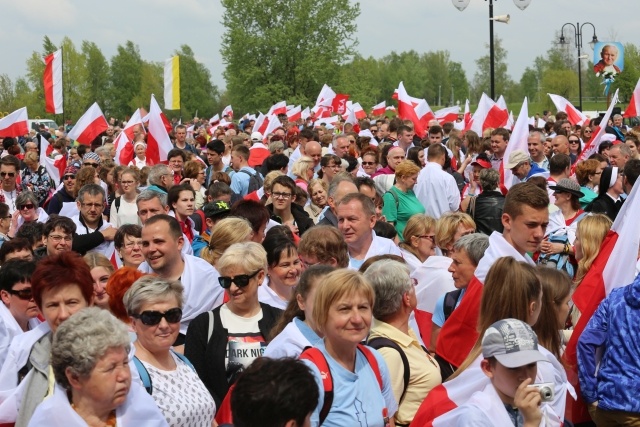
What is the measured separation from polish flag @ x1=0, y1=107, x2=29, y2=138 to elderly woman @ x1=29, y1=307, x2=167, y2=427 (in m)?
14.3

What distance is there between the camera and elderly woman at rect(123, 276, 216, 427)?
4543 mm

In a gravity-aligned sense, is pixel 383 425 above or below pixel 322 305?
below

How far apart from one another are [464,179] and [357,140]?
2944mm

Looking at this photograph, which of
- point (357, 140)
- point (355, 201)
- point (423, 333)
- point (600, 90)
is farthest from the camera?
point (600, 90)

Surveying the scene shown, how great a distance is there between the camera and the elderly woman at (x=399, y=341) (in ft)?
15.9

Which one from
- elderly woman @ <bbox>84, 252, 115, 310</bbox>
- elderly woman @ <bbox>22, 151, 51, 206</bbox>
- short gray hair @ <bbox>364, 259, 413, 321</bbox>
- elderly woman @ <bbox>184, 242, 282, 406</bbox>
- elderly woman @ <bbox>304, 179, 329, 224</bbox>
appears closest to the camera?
short gray hair @ <bbox>364, 259, 413, 321</bbox>

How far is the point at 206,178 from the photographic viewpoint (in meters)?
13.6

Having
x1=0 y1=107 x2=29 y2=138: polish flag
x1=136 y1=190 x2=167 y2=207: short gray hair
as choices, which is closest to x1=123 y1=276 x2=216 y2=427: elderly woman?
x1=136 y1=190 x2=167 y2=207: short gray hair

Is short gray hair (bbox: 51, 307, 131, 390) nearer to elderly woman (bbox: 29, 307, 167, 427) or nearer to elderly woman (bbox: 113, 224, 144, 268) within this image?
elderly woman (bbox: 29, 307, 167, 427)

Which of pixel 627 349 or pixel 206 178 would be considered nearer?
pixel 627 349

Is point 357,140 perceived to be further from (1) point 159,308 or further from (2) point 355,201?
(1) point 159,308

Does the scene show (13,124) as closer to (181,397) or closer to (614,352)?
(181,397)

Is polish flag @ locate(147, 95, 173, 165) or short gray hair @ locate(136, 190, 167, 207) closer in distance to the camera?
short gray hair @ locate(136, 190, 167, 207)

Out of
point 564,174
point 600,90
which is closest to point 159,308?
point 564,174
